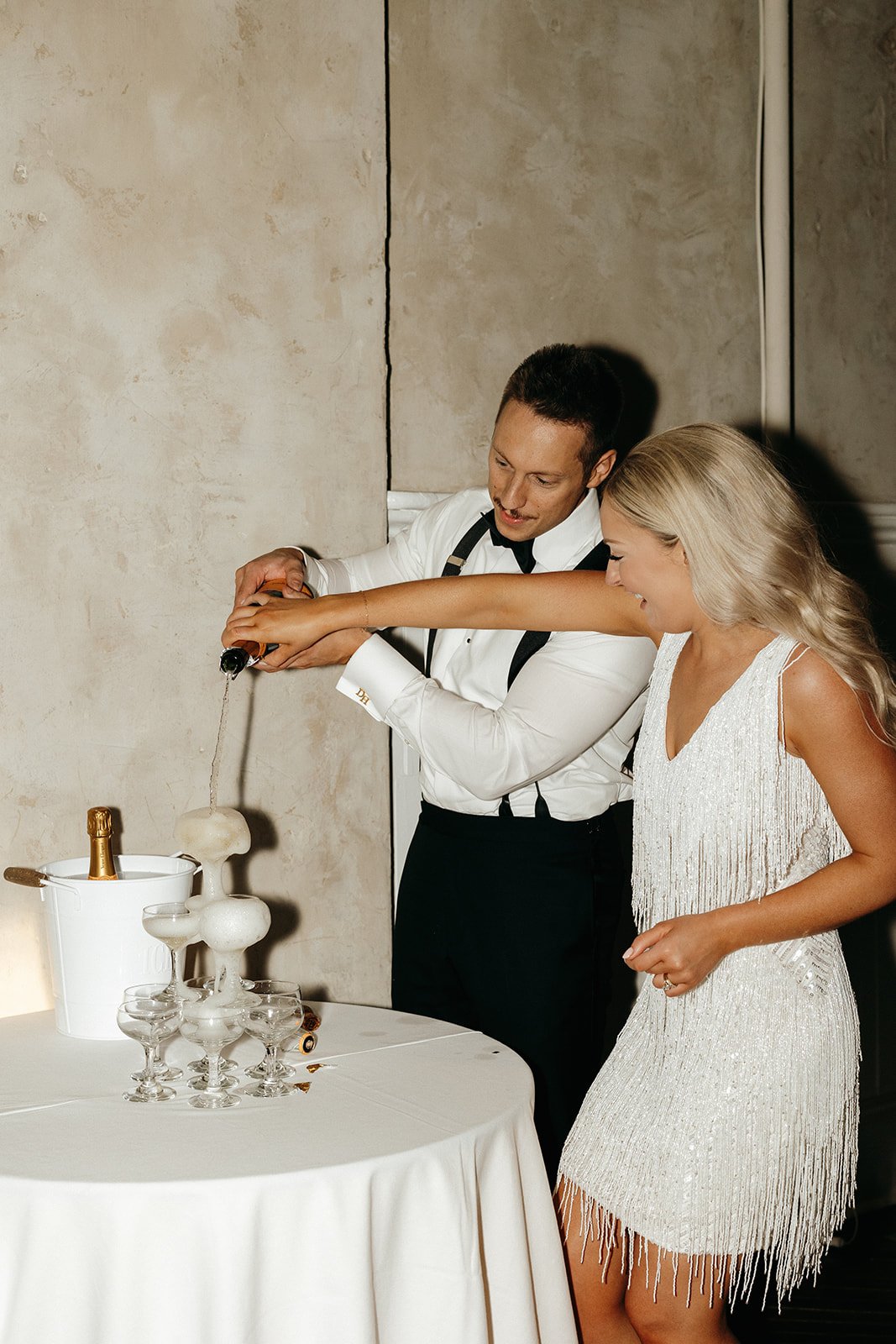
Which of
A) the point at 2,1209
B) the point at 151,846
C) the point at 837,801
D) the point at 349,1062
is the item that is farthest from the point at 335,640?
the point at 2,1209

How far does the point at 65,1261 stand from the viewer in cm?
136

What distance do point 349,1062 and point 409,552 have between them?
1120 millimetres

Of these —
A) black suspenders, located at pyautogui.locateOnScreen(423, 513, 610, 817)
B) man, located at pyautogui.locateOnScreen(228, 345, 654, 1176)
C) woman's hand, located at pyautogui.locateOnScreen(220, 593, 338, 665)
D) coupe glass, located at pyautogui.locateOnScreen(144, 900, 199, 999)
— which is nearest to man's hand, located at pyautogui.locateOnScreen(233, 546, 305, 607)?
man, located at pyautogui.locateOnScreen(228, 345, 654, 1176)

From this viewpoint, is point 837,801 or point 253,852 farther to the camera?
point 253,852

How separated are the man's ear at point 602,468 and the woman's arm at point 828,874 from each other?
866 millimetres

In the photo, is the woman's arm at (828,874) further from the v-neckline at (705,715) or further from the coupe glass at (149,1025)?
the coupe glass at (149,1025)

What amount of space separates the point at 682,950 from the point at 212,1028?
0.62 m

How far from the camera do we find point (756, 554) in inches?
66.7

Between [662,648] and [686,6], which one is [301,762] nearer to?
[662,648]

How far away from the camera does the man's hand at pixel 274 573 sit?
7.60 ft

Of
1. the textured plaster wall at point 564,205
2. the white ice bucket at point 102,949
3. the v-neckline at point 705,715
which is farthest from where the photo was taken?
the textured plaster wall at point 564,205

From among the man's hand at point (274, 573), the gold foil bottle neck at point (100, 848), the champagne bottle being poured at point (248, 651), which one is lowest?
the gold foil bottle neck at point (100, 848)

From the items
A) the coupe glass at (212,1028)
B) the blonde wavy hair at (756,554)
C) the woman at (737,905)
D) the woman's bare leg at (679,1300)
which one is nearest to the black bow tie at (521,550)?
the woman at (737,905)

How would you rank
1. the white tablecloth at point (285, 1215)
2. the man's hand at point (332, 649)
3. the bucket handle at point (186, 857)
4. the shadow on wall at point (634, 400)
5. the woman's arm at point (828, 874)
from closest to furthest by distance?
the white tablecloth at point (285, 1215)
the woman's arm at point (828, 874)
the bucket handle at point (186, 857)
the man's hand at point (332, 649)
the shadow on wall at point (634, 400)
